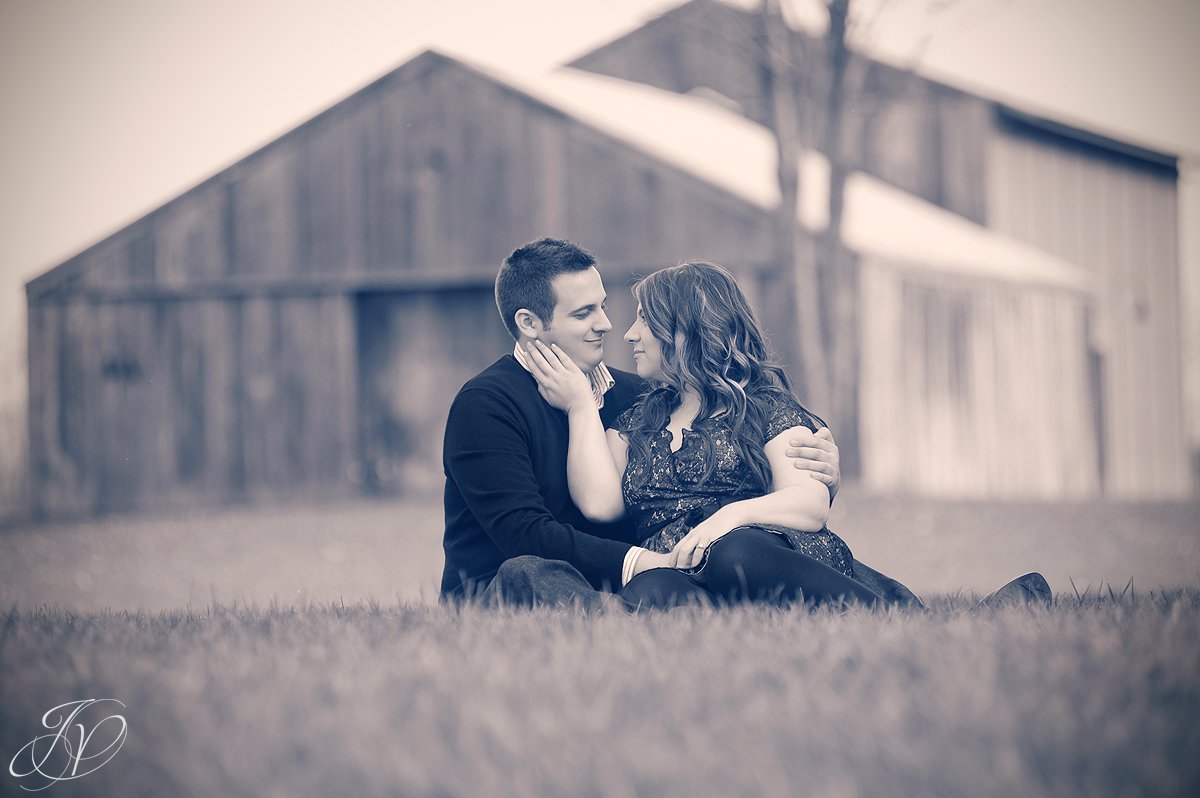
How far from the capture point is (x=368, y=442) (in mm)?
16703

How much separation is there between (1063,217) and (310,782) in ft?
66.5

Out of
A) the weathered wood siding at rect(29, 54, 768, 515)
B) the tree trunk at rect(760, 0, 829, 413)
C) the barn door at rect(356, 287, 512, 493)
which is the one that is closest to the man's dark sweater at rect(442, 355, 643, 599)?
the tree trunk at rect(760, 0, 829, 413)

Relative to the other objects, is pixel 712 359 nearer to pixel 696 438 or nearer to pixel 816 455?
pixel 696 438

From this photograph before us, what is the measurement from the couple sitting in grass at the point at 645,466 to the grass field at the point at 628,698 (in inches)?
11.2

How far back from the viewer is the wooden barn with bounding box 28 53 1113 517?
16.2 m

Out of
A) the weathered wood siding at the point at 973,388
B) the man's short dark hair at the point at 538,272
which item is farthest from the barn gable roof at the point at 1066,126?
the man's short dark hair at the point at 538,272

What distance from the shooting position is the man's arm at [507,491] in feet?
14.7

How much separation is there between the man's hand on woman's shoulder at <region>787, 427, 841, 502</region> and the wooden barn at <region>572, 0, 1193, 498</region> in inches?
611

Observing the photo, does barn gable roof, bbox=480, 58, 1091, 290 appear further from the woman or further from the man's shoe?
the man's shoe

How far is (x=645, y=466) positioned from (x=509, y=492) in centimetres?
48

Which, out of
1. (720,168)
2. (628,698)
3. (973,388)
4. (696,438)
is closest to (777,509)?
(696,438)

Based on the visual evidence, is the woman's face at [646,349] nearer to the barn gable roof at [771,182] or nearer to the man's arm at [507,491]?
the man's arm at [507,491]

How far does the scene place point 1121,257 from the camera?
20.8 meters

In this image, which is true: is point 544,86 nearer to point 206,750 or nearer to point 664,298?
point 664,298
